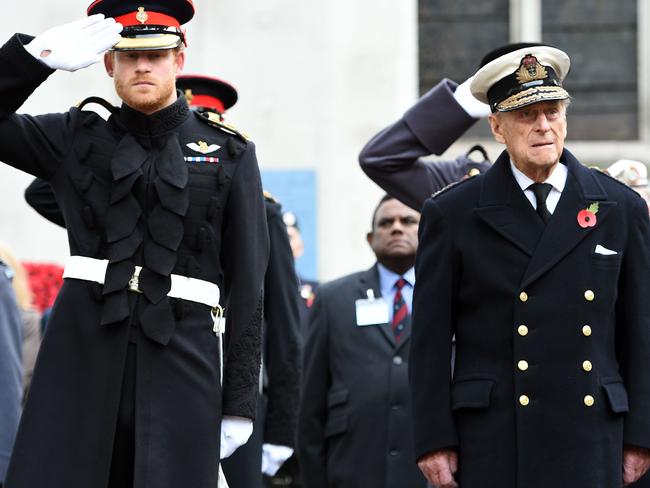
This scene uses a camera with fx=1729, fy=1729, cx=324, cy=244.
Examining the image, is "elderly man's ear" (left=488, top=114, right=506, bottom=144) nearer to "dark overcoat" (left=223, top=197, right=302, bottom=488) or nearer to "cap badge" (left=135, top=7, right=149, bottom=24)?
"cap badge" (left=135, top=7, right=149, bottom=24)

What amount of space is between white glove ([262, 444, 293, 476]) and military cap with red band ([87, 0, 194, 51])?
7.70 ft

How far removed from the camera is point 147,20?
6.00m

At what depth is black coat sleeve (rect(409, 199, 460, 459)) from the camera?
19.2 ft

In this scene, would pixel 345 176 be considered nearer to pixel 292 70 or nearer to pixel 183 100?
pixel 292 70

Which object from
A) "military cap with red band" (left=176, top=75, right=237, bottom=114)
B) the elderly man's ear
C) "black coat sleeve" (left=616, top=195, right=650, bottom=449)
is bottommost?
"black coat sleeve" (left=616, top=195, right=650, bottom=449)

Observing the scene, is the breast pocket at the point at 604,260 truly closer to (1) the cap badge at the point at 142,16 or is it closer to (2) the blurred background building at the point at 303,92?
(1) the cap badge at the point at 142,16

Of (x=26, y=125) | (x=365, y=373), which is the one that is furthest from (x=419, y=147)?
(x=26, y=125)

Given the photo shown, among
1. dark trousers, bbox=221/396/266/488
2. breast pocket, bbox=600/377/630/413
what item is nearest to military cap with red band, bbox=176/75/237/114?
dark trousers, bbox=221/396/266/488

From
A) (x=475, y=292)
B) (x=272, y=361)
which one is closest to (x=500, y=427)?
(x=475, y=292)

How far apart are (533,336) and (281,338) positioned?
2265mm

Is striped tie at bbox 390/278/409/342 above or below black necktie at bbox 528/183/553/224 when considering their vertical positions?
below

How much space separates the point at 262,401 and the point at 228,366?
2.35 metres

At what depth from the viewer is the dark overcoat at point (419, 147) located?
24.3 feet

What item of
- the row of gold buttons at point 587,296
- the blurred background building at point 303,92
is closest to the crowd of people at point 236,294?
the row of gold buttons at point 587,296
